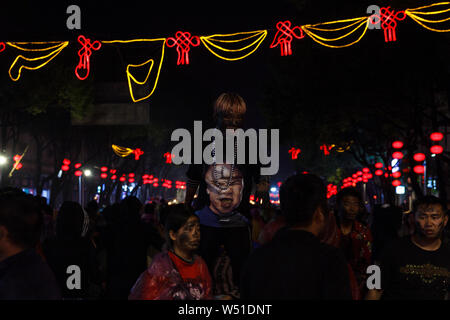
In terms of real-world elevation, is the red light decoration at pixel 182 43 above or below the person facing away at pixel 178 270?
above

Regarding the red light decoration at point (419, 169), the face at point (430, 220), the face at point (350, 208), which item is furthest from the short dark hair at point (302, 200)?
the red light decoration at point (419, 169)

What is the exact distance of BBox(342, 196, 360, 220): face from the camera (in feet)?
21.1

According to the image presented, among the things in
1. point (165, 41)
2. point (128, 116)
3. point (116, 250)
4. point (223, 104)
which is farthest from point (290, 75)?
point (223, 104)

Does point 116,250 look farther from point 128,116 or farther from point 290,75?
point 290,75

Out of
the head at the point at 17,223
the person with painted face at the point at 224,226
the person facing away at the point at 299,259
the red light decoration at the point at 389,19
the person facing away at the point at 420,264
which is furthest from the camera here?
the red light decoration at the point at 389,19

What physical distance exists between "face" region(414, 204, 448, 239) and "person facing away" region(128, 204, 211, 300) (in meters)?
1.93

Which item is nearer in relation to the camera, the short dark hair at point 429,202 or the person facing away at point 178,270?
the person facing away at point 178,270

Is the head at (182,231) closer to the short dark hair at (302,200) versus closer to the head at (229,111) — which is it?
the head at (229,111)

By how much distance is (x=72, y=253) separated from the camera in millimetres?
6293

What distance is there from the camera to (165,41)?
12031 millimetres

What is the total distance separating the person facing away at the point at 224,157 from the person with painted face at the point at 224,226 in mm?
75

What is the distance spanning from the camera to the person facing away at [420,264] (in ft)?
16.0
